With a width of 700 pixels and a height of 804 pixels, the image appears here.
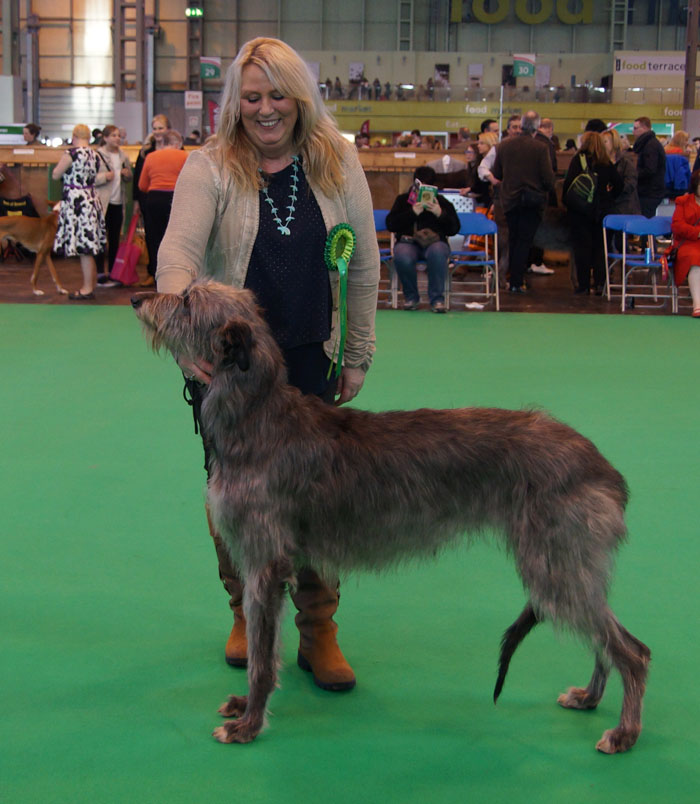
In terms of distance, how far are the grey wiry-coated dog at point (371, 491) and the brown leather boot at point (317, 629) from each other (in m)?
0.34

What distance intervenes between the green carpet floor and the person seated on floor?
4348 millimetres

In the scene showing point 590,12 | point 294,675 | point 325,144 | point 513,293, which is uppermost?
point 590,12

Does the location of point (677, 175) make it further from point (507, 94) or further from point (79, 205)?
point (507, 94)

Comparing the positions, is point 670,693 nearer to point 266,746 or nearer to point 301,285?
point 266,746

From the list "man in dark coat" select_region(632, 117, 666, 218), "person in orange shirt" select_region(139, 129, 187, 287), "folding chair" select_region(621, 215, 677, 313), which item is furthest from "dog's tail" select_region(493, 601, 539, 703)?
"man in dark coat" select_region(632, 117, 666, 218)

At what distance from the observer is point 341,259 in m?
2.73

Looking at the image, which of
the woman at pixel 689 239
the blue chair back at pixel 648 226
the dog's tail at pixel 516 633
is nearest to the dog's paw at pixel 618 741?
the dog's tail at pixel 516 633

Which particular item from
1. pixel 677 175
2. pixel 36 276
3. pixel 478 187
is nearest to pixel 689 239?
pixel 478 187

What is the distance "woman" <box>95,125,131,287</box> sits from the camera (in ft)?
34.6

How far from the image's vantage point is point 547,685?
8.94ft

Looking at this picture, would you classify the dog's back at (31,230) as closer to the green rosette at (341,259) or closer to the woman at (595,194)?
the woman at (595,194)

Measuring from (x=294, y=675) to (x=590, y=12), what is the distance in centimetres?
2796

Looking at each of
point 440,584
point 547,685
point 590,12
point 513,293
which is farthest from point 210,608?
point 590,12

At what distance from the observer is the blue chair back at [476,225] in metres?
10.1
